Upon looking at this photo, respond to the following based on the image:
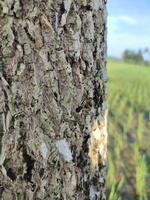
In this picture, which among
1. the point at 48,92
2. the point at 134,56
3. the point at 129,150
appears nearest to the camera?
the point at 48,92

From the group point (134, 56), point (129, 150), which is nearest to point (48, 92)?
point (129, 150)

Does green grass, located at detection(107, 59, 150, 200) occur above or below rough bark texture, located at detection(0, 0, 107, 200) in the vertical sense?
below

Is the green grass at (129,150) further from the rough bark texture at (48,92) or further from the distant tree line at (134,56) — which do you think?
the distant tree line at (134,56)

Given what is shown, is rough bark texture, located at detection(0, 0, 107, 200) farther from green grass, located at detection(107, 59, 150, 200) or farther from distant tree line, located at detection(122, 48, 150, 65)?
distant tree line, located at detection(122, 48, 150, 65)

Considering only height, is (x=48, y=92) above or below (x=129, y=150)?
above

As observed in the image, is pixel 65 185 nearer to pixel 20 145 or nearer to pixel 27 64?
pixel 20 145

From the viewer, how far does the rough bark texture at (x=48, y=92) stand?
1.11 meters

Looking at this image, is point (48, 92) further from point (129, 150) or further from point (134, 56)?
point (134, 56)

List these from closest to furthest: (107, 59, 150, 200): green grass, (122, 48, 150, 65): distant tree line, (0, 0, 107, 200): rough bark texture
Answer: (0, 0, 107, 200): rough bark texture → (107, 59, 150, 200): green grass → (122, 48, 150, 65): distant tree line

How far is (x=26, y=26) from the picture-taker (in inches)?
43.4

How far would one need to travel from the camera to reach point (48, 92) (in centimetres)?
114

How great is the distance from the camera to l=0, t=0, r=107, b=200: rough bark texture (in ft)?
3.63

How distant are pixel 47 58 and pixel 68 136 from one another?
7.0 inches

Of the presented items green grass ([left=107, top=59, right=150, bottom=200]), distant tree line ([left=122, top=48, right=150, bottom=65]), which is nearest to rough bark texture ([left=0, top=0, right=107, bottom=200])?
green grass ([left=107, top=59, right=150, bottom=200])
